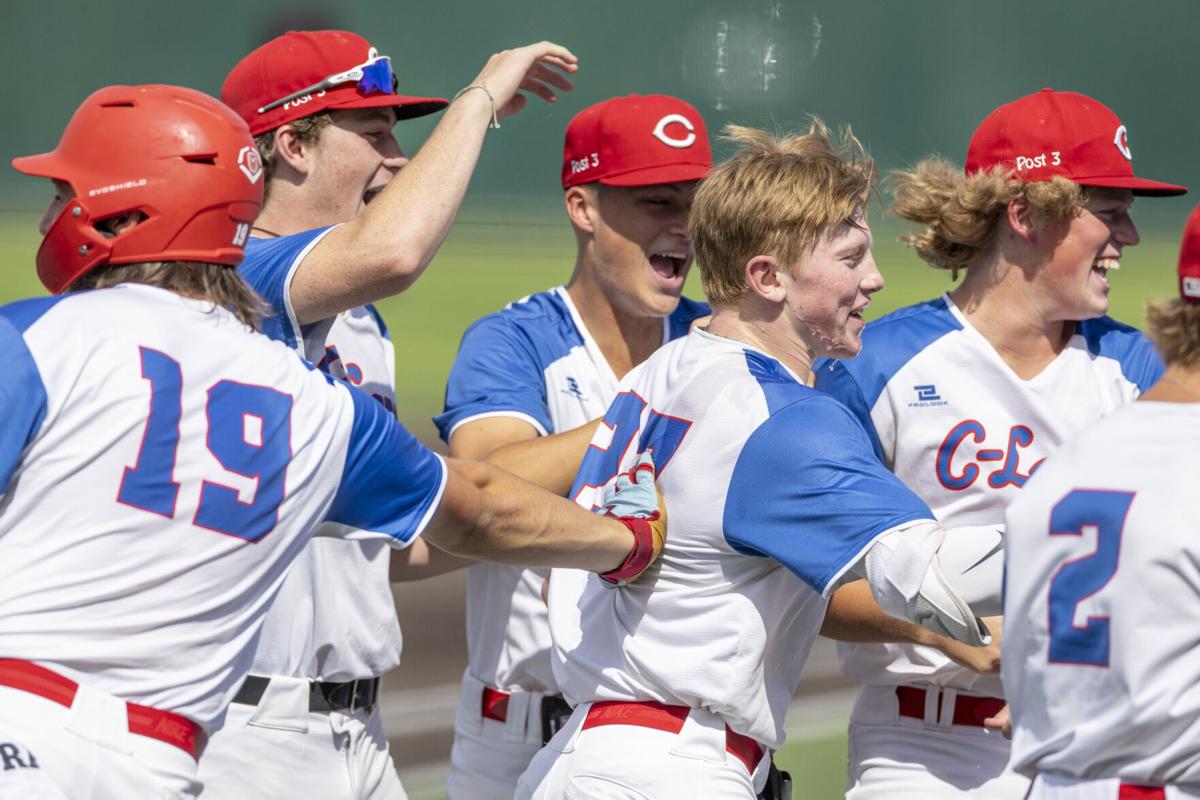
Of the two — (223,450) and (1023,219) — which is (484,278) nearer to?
(1023,219)

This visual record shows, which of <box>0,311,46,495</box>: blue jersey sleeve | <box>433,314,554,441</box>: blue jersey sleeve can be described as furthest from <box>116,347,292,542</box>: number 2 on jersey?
<box>433,314,554,441</box>: blue jersey sleeve

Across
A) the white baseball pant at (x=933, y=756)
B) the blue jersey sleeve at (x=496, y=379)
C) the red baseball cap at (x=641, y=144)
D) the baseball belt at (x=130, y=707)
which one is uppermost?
the red baseball cap at (x=641, y=144)

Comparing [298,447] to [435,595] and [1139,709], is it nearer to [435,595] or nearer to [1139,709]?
[1139,709]

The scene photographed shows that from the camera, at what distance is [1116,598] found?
208cm

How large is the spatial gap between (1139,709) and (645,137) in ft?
9.22

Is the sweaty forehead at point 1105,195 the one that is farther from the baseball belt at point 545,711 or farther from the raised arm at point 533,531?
the baseball belt at point 545,711

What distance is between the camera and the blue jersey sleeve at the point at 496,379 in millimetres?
4098

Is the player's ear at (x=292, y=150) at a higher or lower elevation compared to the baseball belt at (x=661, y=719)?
higher

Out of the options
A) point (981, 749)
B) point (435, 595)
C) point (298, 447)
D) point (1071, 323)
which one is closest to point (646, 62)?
point (435, 595)

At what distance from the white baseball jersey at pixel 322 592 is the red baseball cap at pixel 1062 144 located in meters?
1.91

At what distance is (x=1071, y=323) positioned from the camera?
13.2 ft

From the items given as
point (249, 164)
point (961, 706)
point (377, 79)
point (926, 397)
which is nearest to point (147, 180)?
point (249, 164)

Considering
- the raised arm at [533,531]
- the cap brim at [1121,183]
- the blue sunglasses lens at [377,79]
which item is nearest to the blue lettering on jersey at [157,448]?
the raised arm at [533,531]

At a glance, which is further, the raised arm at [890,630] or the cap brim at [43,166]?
the raised arm at [890,630]
